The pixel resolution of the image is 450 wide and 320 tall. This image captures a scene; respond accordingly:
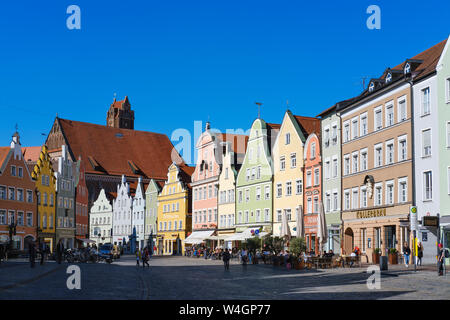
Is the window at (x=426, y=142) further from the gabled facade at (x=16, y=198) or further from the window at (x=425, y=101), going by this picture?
the gabled facade at (x=16, y=198)

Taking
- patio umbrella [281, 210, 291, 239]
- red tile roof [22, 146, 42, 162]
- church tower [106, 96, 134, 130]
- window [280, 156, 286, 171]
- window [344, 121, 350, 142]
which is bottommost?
patio umbrella [281, 210, 291, 239]

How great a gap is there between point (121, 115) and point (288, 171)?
4264 inches

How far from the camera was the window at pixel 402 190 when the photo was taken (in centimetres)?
4481

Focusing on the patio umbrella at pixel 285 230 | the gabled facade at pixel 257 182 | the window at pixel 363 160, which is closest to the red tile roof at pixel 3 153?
the gabled facade at pixel 257 182

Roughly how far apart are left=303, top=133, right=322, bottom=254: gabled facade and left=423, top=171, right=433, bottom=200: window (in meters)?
15.1

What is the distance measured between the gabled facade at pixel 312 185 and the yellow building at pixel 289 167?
2.30ft

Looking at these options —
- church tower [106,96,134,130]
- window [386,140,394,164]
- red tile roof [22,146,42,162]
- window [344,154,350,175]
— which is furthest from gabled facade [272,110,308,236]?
church tower [106,96,134,130]

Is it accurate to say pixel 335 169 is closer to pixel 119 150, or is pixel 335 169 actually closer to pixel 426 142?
pixel 426 142

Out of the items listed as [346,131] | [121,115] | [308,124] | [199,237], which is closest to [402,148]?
[346,131]

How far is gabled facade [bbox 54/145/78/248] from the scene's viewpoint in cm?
9162

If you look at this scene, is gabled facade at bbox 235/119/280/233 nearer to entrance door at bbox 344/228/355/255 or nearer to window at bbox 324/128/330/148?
window at bbox 324/128/330/148

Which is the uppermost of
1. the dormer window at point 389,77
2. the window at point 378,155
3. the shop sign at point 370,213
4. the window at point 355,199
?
the dormer window at point 389,77
